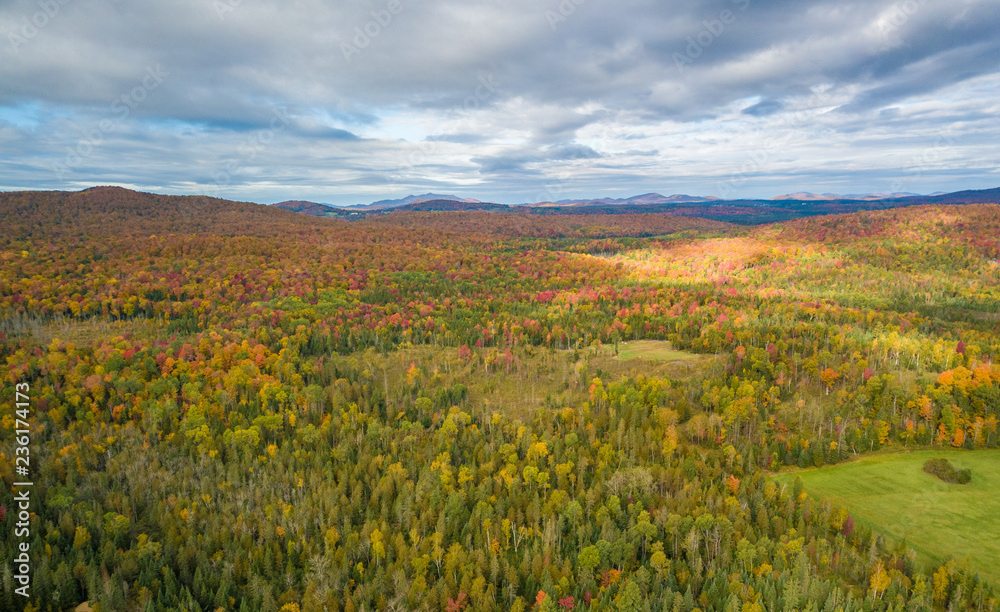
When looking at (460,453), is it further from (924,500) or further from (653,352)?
(653,352)

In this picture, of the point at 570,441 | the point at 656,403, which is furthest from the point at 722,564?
the point at 656,403

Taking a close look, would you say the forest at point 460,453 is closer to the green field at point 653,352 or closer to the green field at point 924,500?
the green field at point 653,352

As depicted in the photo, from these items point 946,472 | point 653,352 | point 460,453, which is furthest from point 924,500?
point 460,453

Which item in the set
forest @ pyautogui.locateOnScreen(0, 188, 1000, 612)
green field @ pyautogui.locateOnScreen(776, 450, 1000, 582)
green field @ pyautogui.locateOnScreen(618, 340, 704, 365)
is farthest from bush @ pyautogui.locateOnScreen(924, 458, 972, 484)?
green field @ pyautogui.locateOnScreen(618, 340, 704, 365)

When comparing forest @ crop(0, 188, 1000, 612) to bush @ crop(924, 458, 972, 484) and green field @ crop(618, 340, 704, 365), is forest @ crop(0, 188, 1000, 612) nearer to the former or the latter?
green field @ crop(618, 340, 704, 365)

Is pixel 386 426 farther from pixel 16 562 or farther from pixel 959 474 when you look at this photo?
pixel 959 474
